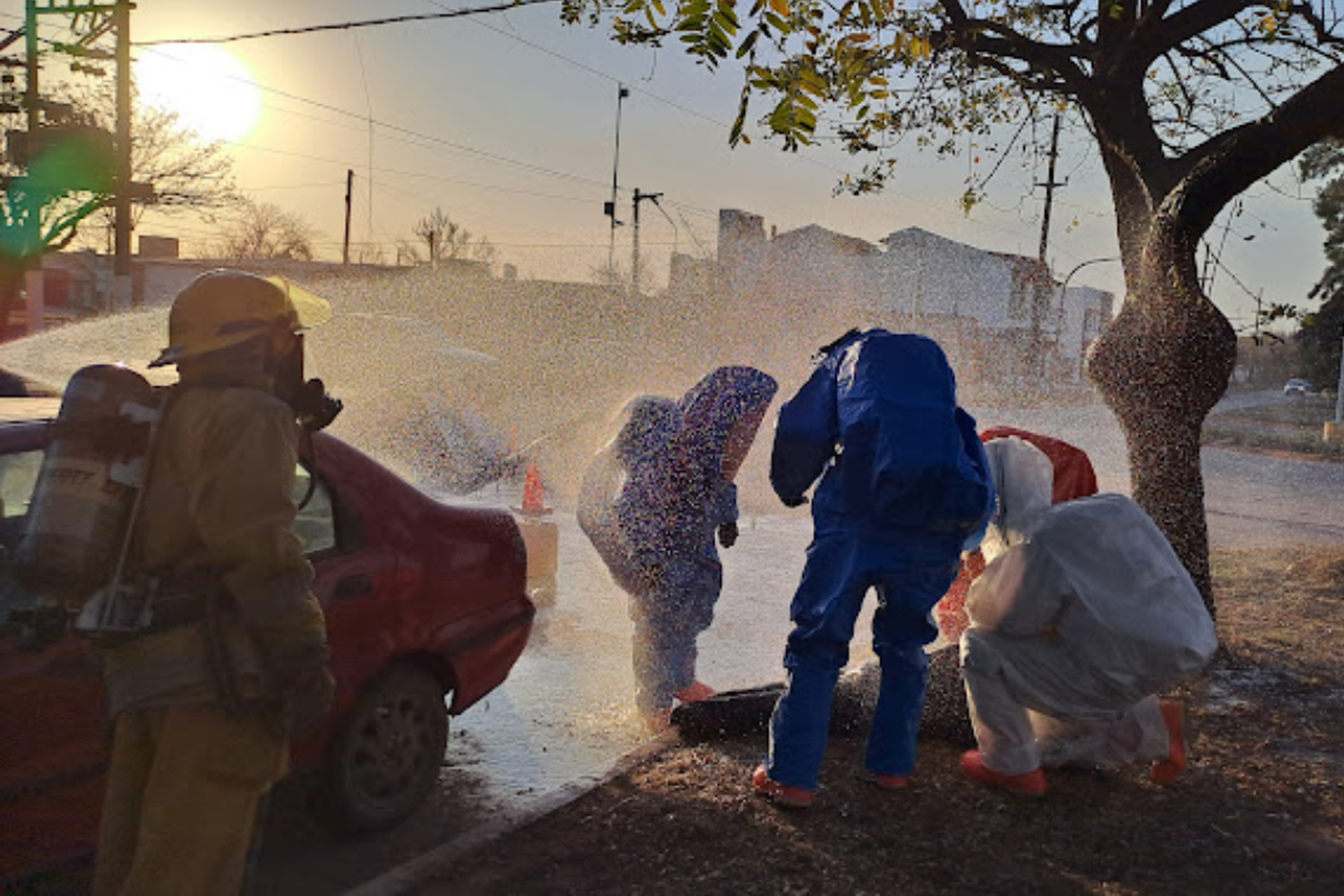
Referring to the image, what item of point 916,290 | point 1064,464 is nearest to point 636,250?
point 916,290

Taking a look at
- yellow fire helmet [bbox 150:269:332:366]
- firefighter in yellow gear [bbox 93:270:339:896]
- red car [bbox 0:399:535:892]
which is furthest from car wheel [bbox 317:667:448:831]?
yellow fire helmet [bbox 150:269:332:366]

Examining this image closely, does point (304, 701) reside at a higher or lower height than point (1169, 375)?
lower

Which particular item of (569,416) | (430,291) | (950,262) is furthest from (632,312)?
(950,262)

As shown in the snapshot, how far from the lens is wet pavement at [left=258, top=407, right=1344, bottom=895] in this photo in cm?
378

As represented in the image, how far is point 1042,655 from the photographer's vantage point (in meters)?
3.74

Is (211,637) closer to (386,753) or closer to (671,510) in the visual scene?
(386,753)

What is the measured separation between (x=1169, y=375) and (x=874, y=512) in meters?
3.39

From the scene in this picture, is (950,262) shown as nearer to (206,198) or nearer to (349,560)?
(206,198)

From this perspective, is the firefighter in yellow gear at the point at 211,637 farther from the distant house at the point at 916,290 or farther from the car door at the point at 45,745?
the distant house at the point at 916,290

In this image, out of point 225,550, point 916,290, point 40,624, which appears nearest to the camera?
point 225,550

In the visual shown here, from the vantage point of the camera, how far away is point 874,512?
3.54 metres

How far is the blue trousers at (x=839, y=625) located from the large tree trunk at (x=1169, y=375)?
10.2 feet

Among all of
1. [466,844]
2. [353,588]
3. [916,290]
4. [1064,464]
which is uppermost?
[916,290]

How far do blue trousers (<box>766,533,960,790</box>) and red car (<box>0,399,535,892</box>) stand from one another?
1291 mm
